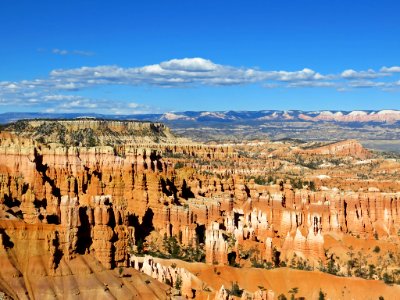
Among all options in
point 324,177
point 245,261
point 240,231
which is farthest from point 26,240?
point 324,177

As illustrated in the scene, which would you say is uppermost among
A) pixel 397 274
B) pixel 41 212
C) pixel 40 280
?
pixel 41 212

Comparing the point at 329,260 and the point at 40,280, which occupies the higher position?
the point at 40,280

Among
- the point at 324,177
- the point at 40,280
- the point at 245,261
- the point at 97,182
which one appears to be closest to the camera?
the point at 40,280

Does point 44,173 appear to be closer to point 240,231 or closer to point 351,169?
point 240,231

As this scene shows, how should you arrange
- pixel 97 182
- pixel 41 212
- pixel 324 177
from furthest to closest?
pixel 324 177
pixel 97 182
pixel 41 212

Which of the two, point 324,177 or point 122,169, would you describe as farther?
point 324,177

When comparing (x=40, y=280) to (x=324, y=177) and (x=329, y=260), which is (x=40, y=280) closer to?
(x=329, y=260)

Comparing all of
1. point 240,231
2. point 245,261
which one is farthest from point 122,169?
point 245,261
